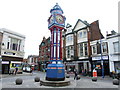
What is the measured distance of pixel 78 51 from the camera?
2925cm

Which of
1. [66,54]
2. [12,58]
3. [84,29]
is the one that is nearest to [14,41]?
[12,58]

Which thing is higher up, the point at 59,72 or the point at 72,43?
the point at 72,43

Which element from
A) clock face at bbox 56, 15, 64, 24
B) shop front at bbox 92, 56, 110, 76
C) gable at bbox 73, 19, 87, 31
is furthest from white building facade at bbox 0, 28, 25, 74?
shop front at bbox 92, 56, 110, 76

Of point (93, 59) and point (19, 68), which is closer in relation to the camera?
point (93, 59)

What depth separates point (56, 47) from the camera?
12.1 m

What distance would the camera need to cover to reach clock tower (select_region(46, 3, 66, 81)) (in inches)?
431

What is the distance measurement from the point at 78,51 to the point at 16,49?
15.7 metres

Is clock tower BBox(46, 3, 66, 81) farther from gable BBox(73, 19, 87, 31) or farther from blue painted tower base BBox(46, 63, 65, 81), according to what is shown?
gable BBox(73, 19, 87, 31)

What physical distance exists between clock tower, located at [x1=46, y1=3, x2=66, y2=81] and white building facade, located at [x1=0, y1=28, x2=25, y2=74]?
1556cm

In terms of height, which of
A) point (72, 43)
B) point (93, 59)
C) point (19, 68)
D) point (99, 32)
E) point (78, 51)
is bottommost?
point (19, 68)

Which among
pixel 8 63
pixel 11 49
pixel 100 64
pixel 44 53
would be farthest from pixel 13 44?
pixel 100 64

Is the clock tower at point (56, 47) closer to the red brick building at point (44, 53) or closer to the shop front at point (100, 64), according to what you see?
the shop front at point (100, 64)

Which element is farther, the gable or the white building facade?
the gable

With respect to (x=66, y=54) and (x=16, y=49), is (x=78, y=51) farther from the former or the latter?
(x=16, y=49)
